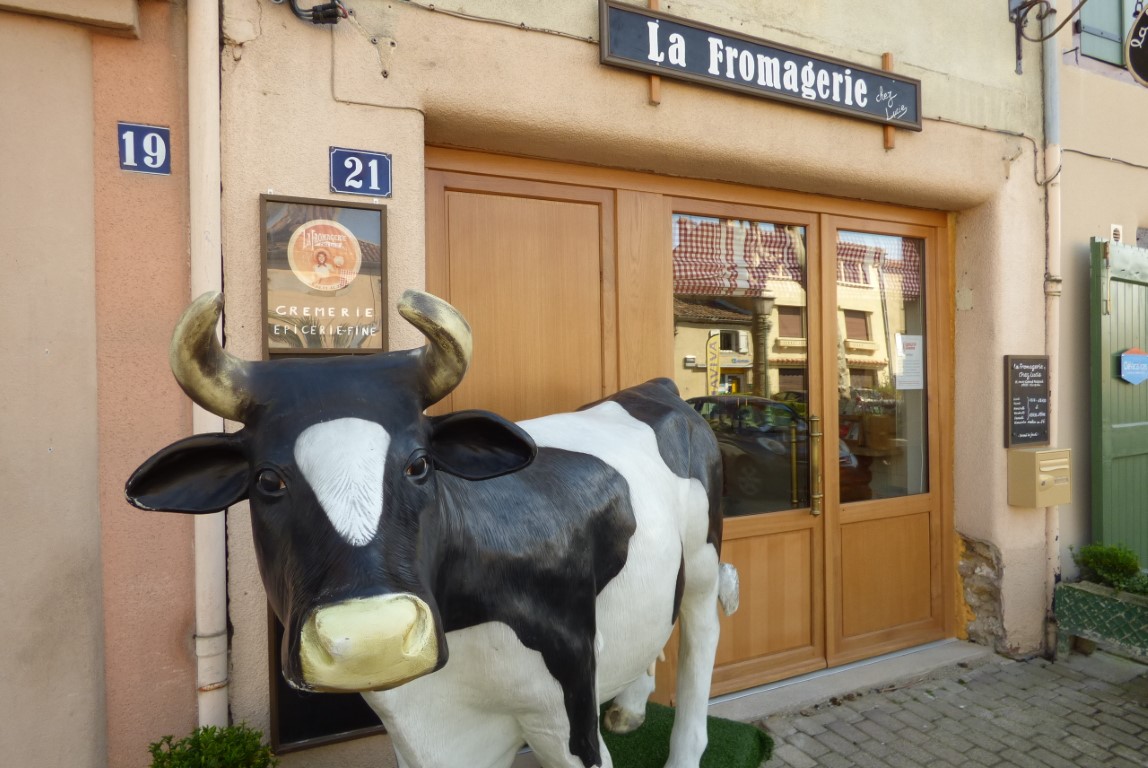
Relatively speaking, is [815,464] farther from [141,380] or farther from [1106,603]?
[141,380]

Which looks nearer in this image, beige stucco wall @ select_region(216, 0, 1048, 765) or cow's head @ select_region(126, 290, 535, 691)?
cow's head @ select_region(126, 290, 535, 691)

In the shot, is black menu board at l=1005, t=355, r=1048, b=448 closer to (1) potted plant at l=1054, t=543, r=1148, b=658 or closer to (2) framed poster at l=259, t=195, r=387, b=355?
(1) potted plant at l=1054, t=543, r=1148, b=658

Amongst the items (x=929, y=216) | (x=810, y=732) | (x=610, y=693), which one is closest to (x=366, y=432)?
(x=610, y=693)

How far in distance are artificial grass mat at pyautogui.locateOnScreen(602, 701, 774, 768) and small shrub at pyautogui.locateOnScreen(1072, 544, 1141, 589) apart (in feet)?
8.40

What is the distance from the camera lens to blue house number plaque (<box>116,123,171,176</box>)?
91.3 inches

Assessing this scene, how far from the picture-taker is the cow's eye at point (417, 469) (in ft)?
4.47

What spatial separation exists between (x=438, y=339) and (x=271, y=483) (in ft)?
1.37

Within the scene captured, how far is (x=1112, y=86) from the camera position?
15.0ft

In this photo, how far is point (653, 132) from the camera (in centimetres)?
312

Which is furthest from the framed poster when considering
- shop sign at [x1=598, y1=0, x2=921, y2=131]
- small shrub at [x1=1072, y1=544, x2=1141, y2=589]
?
small shrub at [x1=1072, y1=544, x2=1141, y2=589]

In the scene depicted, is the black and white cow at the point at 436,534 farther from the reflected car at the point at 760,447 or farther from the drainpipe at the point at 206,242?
the reflected car at the point at 760,447

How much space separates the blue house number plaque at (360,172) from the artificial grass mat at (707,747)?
2.36m

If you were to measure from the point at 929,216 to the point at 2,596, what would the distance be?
4.82m

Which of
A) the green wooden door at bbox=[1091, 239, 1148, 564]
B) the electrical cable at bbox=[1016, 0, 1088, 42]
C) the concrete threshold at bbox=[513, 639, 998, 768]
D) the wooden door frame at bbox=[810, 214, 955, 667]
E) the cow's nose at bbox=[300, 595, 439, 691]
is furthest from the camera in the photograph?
the green wooden door at bbox=[1091, 239, 1148, 564]
